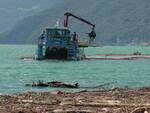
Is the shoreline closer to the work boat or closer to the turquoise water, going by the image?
the turquoise water

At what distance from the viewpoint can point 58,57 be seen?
103062 millimetres

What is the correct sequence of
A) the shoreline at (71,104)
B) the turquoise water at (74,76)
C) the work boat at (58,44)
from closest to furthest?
1. the shoreline at (71,104)
2. the turquoise water at (74,76)
3. the work boat at (58,44)

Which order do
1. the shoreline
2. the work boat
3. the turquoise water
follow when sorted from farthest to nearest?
the work boat < the turquoise water < the shoreline

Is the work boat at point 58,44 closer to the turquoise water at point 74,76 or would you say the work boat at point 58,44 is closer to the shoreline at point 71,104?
the turquoise water at point 74,76

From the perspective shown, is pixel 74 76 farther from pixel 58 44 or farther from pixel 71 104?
pixel 58 44

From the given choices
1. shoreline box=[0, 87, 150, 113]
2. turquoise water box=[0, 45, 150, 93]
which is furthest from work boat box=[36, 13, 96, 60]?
shoreline box=[0, 87, 150, 113]

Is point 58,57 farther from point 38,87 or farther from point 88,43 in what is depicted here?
point 38,87

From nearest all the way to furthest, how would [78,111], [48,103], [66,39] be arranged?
[78,111], [48,103], [66,39]

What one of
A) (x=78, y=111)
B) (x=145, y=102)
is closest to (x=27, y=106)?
(x=78, y=111)

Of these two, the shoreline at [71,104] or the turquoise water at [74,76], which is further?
the turquoise water at [74,76]

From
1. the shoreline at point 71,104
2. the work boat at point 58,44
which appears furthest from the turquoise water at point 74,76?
the work boat at point 58,44

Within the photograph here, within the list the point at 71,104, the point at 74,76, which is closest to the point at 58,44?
the point at 74,76

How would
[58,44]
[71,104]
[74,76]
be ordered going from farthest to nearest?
1. [58,44]
2. [74,76]
3. [71,104]

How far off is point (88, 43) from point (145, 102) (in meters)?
87.3
